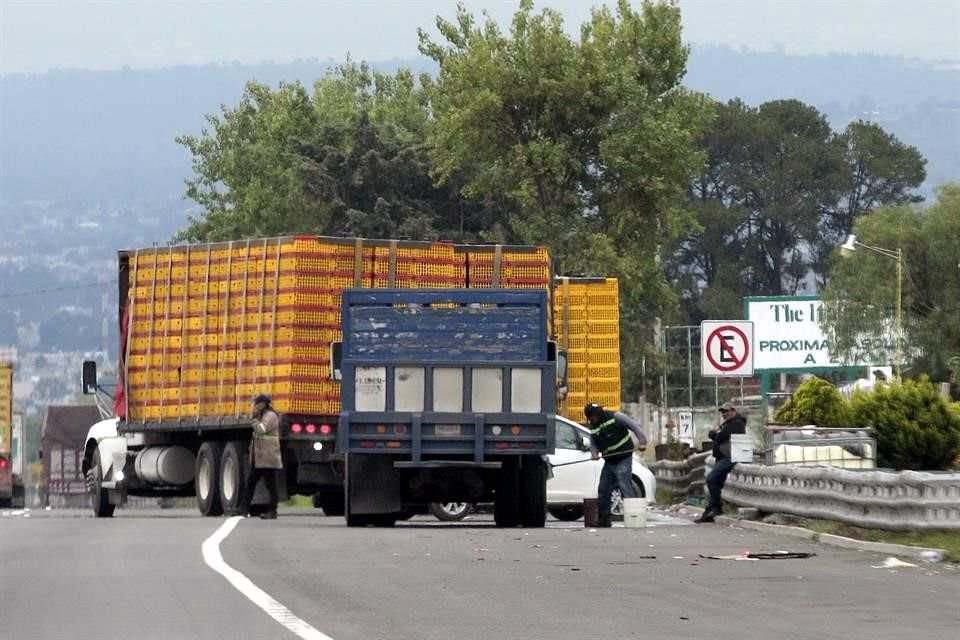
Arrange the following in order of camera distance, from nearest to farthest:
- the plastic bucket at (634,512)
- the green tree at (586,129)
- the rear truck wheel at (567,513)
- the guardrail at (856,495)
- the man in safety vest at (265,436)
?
the guardrail at (856,495) → the plastic bucket at (634,512) → the man in safety vest at (265,436) → the rear truck wheel at (567,513) → the green tree at (586,129)

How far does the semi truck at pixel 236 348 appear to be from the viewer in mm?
29391

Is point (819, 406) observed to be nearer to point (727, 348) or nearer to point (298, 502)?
point (727, 348)

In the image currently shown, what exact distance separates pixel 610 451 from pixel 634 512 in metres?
1.53

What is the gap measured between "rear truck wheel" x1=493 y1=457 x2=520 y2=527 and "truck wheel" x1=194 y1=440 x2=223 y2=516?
6169 mm

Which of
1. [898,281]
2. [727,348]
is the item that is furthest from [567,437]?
[898,281]

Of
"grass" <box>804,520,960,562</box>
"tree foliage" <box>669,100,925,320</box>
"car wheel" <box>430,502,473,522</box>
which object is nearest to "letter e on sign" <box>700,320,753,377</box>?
"car wheel" <box>430,502,473,522</box>

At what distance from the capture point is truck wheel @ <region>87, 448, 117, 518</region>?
35469 millimetres

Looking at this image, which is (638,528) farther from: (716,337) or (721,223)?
(721,223)

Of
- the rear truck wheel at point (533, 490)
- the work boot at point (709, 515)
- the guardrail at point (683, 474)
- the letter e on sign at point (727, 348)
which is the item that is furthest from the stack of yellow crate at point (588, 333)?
the rear truck wheel at point (533, 490)

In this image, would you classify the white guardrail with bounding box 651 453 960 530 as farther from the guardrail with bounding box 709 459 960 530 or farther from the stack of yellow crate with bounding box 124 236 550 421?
the stack of yellow crate with bounding box 124 236 550 421

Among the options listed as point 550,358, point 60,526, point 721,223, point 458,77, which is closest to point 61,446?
point 458,77

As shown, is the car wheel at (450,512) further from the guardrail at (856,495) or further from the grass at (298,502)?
the grass at (298,502)

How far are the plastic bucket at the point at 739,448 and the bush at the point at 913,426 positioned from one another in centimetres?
388

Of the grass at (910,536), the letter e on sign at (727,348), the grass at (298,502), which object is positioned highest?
the letter e on sign at (727,348)
